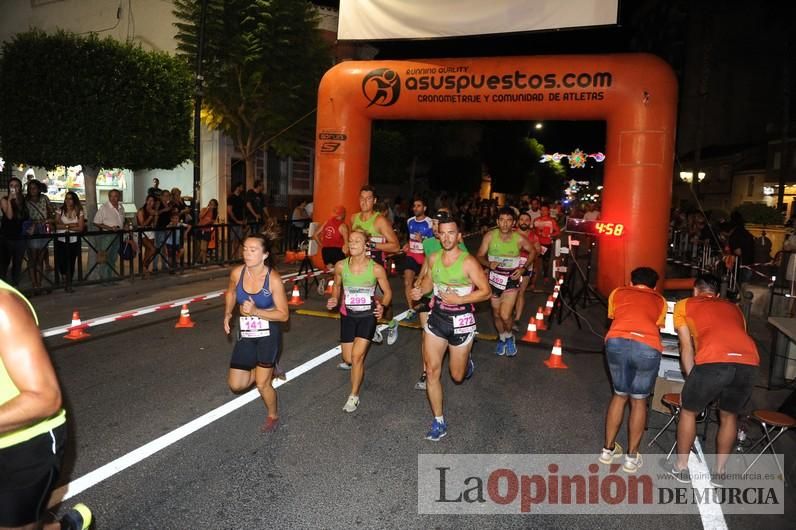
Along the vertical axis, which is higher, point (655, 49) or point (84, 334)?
point (655, 49)

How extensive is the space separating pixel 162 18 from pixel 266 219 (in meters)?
11.0

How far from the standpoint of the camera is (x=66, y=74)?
41.0 ft

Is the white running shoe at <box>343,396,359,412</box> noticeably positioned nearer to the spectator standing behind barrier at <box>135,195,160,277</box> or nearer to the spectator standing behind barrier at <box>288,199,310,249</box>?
the spectator standing behind barrier at <box>135,195,160,277</box>

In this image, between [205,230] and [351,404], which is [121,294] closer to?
[205,230]

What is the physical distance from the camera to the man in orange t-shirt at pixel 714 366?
437cm

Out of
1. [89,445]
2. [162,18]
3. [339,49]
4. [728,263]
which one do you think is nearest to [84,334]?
[89,445]

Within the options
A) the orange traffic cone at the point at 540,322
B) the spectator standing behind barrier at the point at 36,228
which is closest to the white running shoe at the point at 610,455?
the orange traffic cone at the point at 540,322

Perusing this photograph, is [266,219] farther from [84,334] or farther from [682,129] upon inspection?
[682,129]

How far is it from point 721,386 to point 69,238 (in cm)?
1041

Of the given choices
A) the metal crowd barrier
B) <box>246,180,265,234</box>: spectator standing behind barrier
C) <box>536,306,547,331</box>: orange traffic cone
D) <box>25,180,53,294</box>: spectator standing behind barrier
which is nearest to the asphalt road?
<box>536,306,547,331</box>: orange traffic cone

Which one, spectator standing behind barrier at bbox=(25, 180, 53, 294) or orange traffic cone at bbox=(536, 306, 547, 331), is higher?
spectator standing behind barrier at bbox=(25, 180, 53, 294)

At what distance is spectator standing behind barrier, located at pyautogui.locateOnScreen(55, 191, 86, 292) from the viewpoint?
10.7 metres

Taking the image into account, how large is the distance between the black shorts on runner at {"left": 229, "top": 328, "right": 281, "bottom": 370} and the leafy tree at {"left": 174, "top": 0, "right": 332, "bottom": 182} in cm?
1471

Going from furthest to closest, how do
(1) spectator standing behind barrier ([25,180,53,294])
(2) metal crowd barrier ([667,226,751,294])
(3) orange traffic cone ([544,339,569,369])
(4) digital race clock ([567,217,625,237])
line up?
1. (2) metal crowd barrier ([667,226,751,294])
2. (4) digital race clock ([567,217,625,237])
3. (1) spectator standing behind barrier ([25,180,53,294])
4. (3) orange traffic cone ([544,339,569,369])
